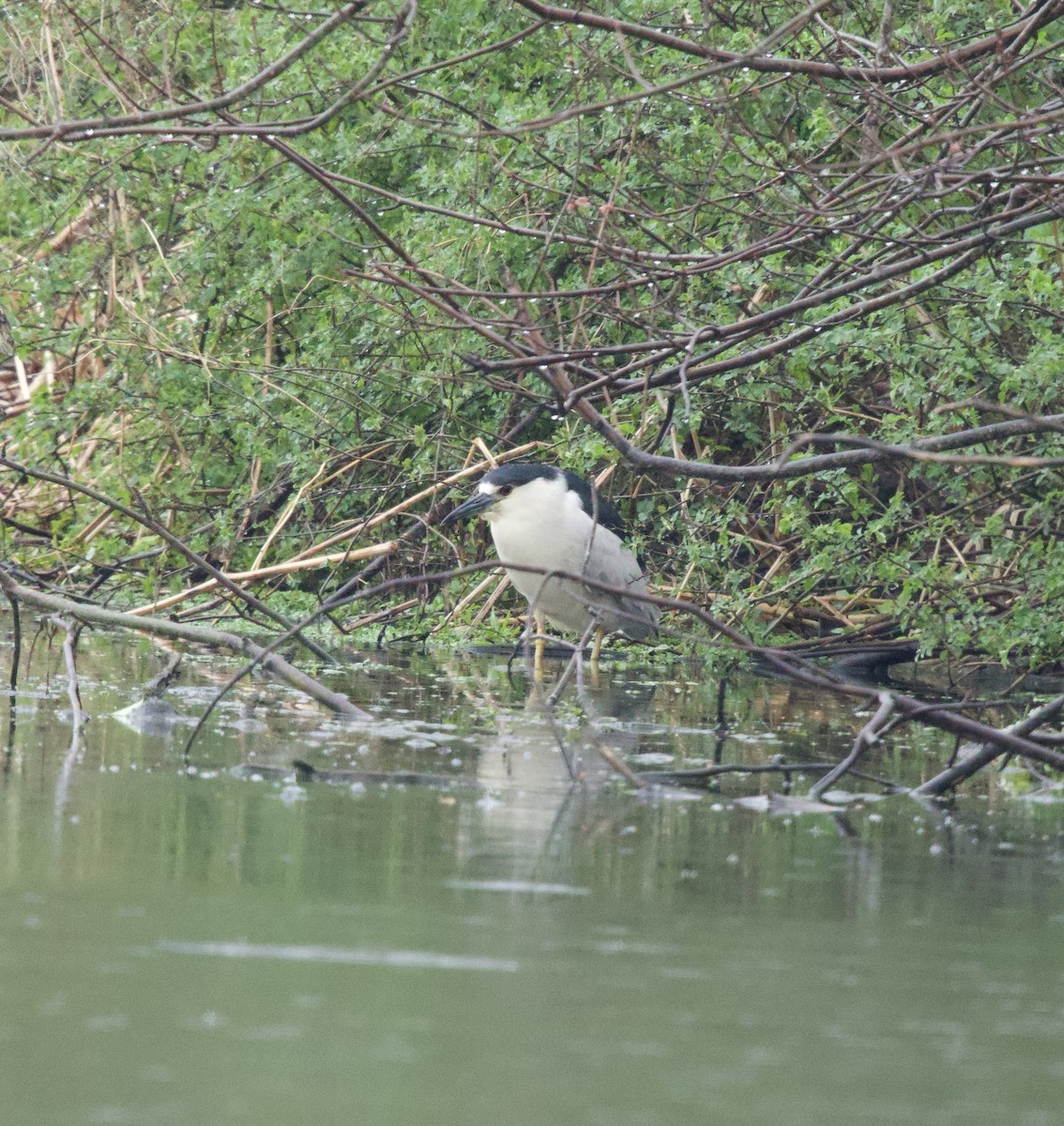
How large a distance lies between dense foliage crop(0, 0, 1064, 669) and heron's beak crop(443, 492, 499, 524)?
0.24 m

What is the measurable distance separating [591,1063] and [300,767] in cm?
201

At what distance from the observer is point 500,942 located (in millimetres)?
2600

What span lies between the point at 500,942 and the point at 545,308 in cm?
501

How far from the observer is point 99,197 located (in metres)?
9.48

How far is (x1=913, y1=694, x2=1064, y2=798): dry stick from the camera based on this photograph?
376 cm

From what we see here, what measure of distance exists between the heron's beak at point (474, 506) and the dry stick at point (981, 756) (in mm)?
3408

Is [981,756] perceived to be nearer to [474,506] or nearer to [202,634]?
[202,634]

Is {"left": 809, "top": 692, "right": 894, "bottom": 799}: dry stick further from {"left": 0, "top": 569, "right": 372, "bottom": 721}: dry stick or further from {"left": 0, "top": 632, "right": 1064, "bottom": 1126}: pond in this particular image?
{"left": 0, "top": 569, "right": 372, "bottom": 721}: dry stick

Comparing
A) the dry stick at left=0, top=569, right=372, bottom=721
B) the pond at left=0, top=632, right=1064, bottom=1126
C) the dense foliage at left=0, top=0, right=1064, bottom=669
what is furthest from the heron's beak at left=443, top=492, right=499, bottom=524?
the pond at left=0, top=632, right=1064, bottom=1126

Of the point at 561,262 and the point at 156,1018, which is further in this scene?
the point at 561,262

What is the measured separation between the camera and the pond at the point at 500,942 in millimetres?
2016

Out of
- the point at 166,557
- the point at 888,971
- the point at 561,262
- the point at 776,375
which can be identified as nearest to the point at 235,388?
the point at 166,557

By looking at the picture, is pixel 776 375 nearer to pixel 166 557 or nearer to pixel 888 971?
pixel 166 557

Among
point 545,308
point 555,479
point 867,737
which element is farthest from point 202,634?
point 545,308
